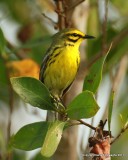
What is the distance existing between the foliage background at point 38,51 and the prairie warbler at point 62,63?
68 millimetres

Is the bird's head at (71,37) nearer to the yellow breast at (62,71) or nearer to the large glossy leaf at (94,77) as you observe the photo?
the yellow breast at (62,71)

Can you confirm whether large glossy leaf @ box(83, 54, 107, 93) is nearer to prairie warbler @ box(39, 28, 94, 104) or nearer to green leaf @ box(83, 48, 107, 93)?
green leaf @ box(83, 48, 107, 93)

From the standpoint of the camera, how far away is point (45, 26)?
4188mm

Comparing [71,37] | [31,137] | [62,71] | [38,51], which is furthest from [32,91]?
[38,51]

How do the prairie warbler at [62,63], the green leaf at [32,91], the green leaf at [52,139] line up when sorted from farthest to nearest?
the prairie warbler at [62,63], the green leaf at [32,91], the green leaf at [52,139]

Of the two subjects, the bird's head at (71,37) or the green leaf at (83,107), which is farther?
the bird's head at (71,37)

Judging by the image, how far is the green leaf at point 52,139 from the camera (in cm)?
175

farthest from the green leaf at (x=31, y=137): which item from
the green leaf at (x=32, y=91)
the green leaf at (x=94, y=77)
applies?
the green leaf at (x=94, y=77)

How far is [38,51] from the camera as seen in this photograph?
3.81 metres

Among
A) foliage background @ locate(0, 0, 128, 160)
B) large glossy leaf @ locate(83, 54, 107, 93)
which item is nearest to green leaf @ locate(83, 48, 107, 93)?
large glossy leaf @ locate(83, 54, 107, 93)

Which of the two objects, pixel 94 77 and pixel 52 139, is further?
pixel 94 77

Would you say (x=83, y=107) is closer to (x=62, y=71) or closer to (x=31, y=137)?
(x=31, y=137)

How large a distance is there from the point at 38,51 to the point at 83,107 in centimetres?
201

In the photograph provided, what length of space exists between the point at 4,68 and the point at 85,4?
26.8 inches
